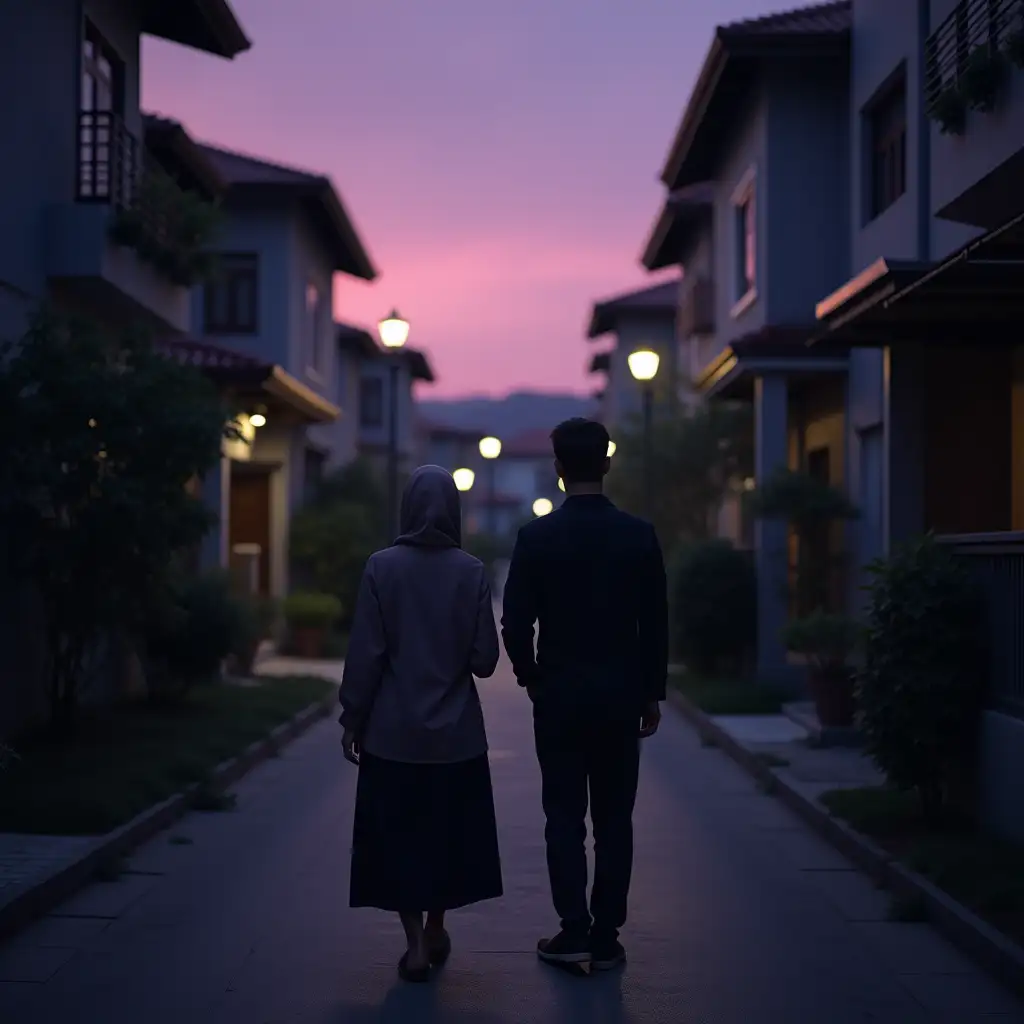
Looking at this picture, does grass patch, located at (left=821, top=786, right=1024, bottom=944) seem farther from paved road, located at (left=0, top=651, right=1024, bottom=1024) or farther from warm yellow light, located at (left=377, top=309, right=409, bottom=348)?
warm yellow light, located at (left=377, top=309, right=409, bottom=348)

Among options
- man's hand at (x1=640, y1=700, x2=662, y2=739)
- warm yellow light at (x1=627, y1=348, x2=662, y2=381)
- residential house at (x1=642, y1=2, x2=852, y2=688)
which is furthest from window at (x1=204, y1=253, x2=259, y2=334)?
man's hand at (x1=640, y1=700, x2=662, y2=739)

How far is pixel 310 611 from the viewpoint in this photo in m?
25.1

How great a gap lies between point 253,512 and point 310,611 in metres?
2.49

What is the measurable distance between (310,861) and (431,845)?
2.90 meters

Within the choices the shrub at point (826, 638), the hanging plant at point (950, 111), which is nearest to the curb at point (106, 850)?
the shrub at point (826, 638)

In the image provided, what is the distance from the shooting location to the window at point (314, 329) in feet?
92.3

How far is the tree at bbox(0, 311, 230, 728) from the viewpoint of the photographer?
1164cm

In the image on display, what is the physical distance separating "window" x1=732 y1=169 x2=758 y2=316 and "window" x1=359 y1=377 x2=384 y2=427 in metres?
28.1

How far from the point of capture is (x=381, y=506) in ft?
100

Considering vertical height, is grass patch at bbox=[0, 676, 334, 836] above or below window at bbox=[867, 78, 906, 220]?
below

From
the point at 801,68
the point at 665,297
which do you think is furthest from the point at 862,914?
the point at 665,297

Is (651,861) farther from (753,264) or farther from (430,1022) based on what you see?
(753,264)

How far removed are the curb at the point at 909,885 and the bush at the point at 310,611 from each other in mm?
13321

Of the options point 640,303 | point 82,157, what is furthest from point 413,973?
point 640,303
